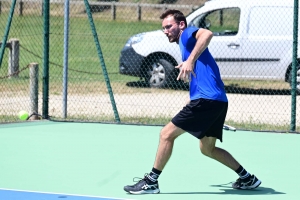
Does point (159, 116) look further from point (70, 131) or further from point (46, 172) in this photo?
point (46, 172)

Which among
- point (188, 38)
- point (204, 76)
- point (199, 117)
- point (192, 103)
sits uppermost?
point (188, 38)

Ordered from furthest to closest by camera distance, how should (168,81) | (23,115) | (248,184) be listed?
(168,81) < (23,115) < (248,184)

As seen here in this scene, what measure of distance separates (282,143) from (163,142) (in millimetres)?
3666

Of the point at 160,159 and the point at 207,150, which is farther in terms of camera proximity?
the point at 207,150

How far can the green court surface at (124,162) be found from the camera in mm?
8141

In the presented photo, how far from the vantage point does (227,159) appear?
8.07 m

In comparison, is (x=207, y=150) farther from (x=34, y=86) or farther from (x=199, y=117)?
(x=34, y=86)

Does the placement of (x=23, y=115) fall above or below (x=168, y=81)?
below

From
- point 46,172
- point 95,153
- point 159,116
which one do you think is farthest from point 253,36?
point 46,172

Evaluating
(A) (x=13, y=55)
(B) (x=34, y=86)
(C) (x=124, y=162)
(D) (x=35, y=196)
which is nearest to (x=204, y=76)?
(D) (x=35, y=196)

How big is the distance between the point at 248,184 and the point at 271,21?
8046 mm

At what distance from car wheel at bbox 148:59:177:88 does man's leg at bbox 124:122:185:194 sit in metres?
8.02

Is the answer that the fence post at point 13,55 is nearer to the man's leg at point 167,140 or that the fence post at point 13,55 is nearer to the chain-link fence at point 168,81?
the chain-link fence at point 168,81

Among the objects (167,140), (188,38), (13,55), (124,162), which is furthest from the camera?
(13,55)
